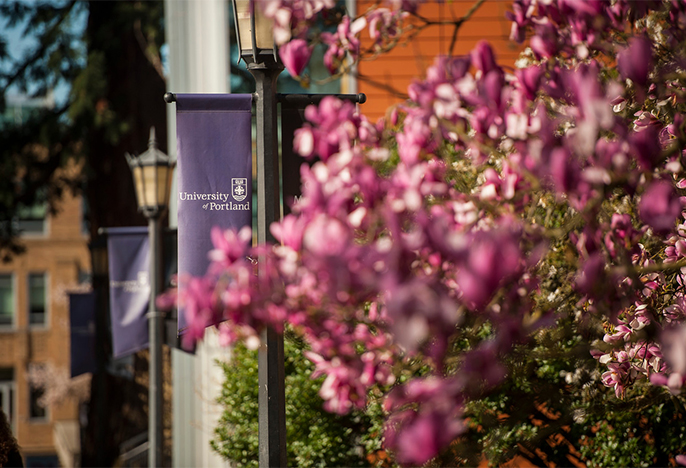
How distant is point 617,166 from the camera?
258cm

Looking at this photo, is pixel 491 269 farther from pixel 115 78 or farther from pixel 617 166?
pixel 115 78

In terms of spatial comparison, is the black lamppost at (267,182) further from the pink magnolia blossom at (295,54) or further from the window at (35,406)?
the window at (35,406)

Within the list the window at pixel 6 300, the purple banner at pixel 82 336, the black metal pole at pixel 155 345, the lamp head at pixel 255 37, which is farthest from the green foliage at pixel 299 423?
the window at pixel 6 300

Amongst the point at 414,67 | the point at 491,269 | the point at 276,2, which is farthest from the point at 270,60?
the point at 414,67

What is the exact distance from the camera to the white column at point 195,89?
33.2ft

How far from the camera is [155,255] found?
8086 millimetres

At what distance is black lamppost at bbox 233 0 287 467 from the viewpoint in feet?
13.6

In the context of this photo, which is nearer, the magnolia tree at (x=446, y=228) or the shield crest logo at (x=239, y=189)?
the magnolia tree at (x=446, y=228)

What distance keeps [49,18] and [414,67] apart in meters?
8.54

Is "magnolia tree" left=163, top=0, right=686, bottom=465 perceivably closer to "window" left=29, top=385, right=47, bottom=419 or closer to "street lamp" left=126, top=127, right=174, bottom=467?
"street lamp" left=126, top=127, right=174, bottom=467

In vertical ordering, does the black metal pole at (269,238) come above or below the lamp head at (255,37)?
below

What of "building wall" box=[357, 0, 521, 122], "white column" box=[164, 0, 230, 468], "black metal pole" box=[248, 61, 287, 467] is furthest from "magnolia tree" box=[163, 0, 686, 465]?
"white column" box=[164, 0, 230, 468]

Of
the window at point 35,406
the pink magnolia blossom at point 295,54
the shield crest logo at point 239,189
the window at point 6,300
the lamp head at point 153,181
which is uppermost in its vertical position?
the pink magnolia blossom at point 295,54

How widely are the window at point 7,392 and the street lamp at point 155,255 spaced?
27.6 metres
